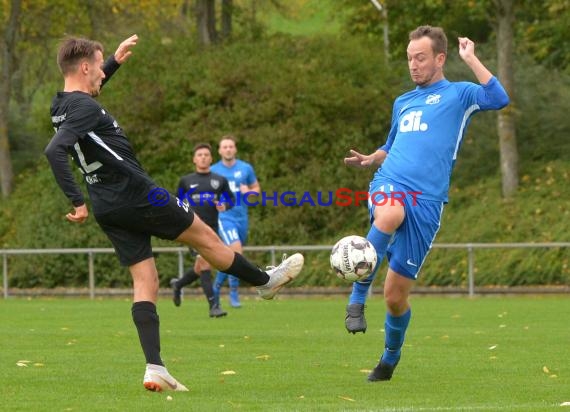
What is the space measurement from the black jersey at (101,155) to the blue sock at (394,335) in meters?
1.99

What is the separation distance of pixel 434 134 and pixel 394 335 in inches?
56.7

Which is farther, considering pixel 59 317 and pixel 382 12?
pixel 382 12

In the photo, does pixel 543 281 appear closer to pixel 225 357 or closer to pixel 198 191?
pixel 198 191

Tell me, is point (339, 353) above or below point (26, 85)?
below

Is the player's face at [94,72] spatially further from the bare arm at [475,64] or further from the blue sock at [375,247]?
the bare arm at [475,64]

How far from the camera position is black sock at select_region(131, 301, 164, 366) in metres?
8.20

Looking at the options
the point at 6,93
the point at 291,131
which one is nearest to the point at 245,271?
the point at 291,131

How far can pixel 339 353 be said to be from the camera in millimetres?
11266

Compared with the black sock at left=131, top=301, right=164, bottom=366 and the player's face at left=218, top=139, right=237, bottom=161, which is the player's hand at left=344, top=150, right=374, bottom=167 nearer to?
the black sock at left=131, top=301, right=164, bottom=366

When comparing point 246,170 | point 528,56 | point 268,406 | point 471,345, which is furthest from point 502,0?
point 268,406

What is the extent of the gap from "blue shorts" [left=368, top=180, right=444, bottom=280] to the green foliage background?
1721 cm

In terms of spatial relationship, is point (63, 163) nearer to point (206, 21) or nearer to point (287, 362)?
point (287, 362)

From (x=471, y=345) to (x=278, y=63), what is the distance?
1796 centimetres

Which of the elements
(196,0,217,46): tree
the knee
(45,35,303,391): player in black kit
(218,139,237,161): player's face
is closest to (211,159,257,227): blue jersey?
(218,139,237,161): player's face
